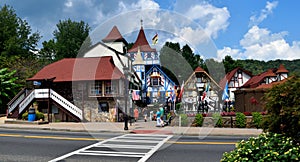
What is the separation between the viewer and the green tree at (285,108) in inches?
226

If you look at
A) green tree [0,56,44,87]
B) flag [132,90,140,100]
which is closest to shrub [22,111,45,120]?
flag [132,90,140,100]

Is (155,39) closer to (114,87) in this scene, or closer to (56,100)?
(114,87)

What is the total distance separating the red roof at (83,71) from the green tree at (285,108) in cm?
2289

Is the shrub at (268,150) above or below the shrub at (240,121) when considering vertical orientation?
above

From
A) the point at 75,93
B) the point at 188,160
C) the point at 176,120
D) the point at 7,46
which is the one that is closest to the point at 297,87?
the point at 188,160

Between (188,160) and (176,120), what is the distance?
13199 mm

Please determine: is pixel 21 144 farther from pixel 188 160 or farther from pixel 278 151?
pixel 278 151

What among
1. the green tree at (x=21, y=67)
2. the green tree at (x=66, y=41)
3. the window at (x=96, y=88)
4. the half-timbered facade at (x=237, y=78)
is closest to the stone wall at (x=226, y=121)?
the window at (x=96, y=88)

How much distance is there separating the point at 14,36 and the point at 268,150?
62.2 m

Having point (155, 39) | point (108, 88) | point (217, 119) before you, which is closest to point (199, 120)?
point (217, 119)

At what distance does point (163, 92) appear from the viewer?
3644 centimetres

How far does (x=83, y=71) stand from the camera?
1127 inches

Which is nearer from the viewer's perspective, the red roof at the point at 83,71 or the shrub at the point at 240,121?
the shrub at the point at 240,121

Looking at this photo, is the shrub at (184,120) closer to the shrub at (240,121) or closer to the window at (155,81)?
the shrub at (240,121)
